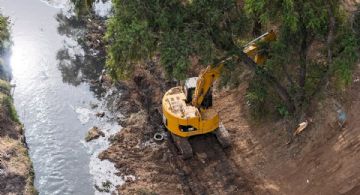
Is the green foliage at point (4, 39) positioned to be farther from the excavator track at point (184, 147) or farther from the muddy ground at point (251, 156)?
the excavator track at point (184, 147)

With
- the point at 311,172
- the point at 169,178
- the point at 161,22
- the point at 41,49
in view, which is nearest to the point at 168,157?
the point at 169,178

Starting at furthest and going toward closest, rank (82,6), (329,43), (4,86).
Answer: (82,6), (4,86), (329,43)

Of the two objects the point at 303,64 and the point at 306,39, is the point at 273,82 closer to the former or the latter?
the point at 303,64

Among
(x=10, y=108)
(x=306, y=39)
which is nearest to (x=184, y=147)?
(x=306, y=39)

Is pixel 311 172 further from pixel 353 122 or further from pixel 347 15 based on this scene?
pixel 347 15

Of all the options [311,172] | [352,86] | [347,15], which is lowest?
[311,172]

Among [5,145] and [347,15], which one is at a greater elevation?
[347,15]

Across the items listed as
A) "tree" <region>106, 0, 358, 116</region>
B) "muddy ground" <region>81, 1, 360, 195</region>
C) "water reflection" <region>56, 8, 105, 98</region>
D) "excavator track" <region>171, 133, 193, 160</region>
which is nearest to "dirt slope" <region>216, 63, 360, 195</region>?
"muddy ground" <region>81, 1, 360, 195</region>
